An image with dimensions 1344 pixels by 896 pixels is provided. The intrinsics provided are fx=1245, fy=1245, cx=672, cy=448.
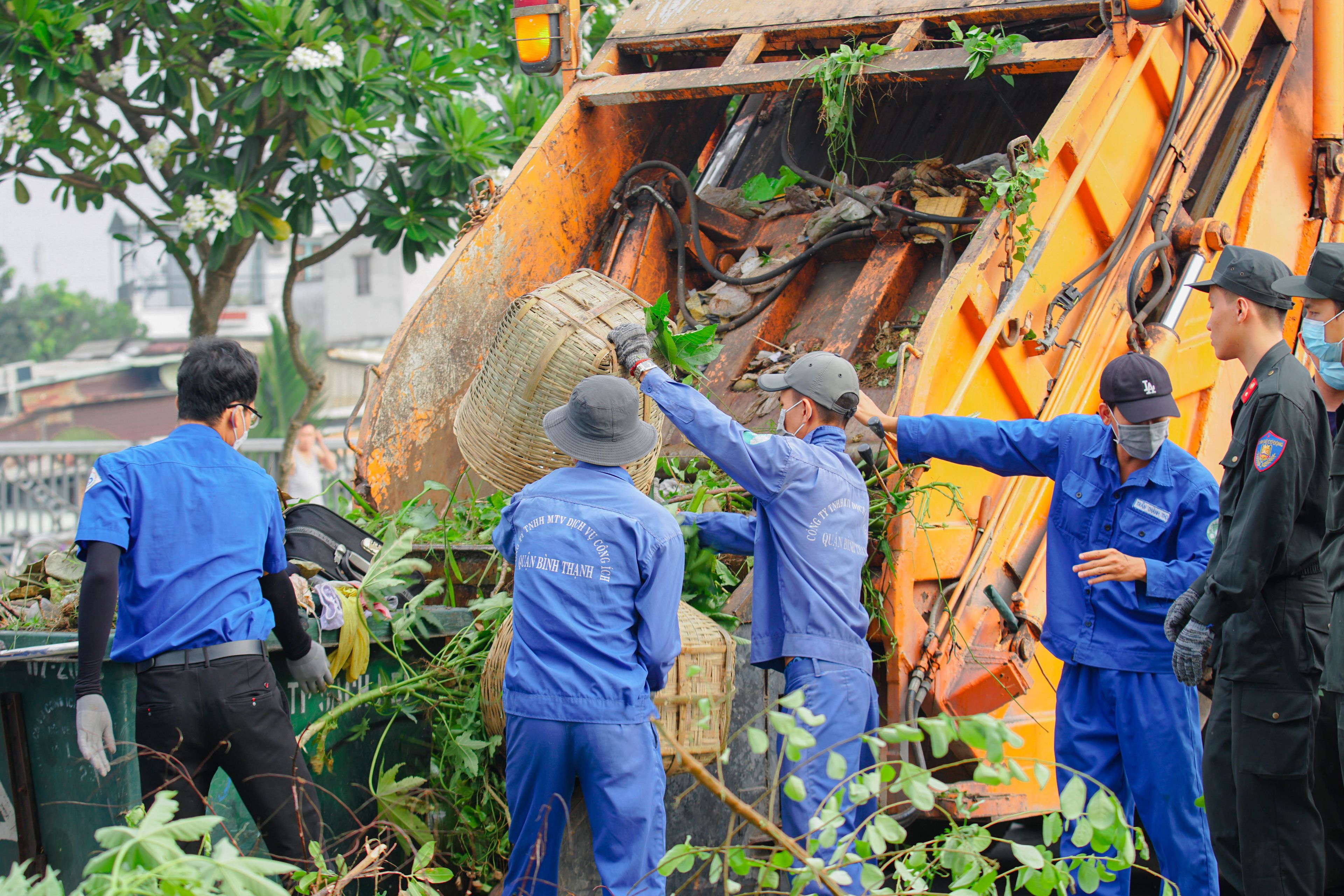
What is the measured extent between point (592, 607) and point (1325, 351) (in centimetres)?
175

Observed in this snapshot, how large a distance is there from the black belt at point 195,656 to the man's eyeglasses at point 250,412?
48 centimetres

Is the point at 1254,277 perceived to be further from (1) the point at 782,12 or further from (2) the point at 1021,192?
(1) the point at 782,12

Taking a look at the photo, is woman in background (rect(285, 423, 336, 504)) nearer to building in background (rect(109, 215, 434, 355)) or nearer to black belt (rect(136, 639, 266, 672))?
black belt (rect(136, 639, 266, 672))

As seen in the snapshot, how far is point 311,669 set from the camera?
2.85 meters

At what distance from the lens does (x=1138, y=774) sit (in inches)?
119

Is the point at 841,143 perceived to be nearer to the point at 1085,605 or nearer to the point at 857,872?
the point at 1085,605

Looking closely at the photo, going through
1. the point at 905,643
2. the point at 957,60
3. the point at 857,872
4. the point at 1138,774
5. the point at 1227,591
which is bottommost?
the point at 857,872

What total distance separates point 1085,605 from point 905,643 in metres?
0.46

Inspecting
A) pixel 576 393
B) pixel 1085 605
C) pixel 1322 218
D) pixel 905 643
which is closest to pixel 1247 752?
pixel 1085 605

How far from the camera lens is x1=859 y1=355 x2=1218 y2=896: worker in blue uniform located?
2.99m

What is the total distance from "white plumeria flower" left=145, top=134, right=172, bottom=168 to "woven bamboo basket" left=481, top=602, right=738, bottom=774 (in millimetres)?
4248

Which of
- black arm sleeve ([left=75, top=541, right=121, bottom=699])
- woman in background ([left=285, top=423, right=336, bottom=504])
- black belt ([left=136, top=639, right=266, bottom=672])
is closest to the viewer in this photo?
black arm sleeve ([left=75, top=541, right=121, bottom=699])

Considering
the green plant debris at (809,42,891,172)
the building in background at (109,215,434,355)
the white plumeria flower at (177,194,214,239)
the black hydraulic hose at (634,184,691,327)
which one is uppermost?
the building in background at (109,215,434,355)

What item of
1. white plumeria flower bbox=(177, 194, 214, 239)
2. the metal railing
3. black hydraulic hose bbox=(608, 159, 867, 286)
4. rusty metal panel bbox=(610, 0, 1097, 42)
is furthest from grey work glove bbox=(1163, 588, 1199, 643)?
the metal railing
